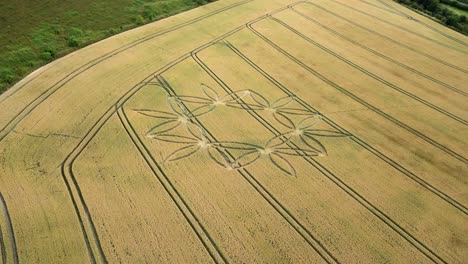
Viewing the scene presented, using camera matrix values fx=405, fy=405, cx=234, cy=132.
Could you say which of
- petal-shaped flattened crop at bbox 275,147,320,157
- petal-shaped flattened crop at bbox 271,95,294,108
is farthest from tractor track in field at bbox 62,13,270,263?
petal-shaped flattened crop at bbox 271,95,294,108

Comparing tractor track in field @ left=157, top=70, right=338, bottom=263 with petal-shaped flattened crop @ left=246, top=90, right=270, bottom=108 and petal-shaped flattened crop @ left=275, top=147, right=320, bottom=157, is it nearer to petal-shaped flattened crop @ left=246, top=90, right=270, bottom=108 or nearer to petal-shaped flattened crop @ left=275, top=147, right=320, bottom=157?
petal-shaped flattened crop @ left=275, top=147, right=320, bottom=157

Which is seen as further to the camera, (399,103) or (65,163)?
(399,103)

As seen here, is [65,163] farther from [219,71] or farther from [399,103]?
[399,103]

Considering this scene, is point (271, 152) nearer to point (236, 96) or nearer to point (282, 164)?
point (282, 164)

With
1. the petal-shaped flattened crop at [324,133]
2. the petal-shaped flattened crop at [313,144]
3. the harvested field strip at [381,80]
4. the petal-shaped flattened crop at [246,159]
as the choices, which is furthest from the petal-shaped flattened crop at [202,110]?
the harvested field strip at [381,80]

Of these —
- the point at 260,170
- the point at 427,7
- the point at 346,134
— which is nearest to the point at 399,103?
the point at 346,134

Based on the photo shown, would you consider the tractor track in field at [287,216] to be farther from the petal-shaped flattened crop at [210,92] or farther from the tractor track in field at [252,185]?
the petal-shaped flattened crop at [210,92]
